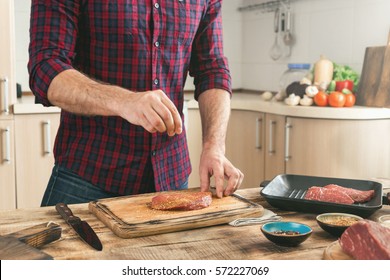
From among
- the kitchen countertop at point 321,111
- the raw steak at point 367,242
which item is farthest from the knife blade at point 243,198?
the kitchen countertop at point 321,111

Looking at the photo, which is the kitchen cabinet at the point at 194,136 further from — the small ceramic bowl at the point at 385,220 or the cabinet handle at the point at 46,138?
the small ceramic bowl at the point at 385,220

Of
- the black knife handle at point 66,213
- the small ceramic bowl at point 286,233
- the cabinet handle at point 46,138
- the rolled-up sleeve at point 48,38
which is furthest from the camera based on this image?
the cabinet handle at point 46,138

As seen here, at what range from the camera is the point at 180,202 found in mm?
1227

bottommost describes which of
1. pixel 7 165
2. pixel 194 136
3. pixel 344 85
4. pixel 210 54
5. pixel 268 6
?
pixel 7 165

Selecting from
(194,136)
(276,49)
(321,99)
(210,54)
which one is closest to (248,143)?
(194,136)

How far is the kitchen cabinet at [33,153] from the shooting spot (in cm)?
289

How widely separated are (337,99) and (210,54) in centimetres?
123

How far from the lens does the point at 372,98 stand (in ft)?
9.33

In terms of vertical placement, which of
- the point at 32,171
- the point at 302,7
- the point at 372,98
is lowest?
the point at 32,171

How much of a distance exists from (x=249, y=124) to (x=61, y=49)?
75.4 inches

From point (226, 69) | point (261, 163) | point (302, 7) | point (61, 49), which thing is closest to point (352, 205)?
point (226, 69)

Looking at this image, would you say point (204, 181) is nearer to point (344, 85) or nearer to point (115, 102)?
point (115, 102)

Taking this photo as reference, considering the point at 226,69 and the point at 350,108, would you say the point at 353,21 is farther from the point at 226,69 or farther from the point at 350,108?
the point at 226,69

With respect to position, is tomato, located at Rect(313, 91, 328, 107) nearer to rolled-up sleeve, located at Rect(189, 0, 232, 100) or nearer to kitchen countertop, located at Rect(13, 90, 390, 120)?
kitchen countertop, located at Rect(13, 90, 390, 120)
